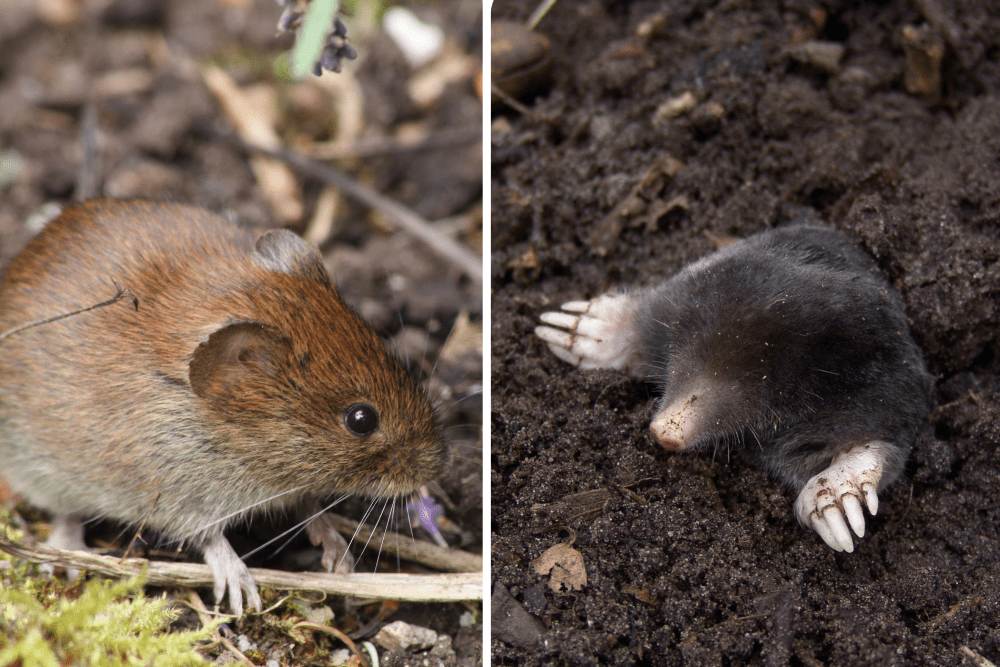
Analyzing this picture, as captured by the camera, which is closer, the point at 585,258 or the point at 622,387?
the point at 622,387

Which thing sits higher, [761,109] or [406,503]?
[761,109]

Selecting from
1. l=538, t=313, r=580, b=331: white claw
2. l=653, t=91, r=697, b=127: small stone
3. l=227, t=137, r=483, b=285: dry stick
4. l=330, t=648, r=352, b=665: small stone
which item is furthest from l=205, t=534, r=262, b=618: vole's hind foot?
l=653, t=91, r=697, b=127: small stone

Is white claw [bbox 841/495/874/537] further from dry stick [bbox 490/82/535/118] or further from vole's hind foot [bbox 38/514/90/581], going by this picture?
vole's hind foot [bbox 38/514/90/581]

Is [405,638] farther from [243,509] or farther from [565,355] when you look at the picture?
[565,355]

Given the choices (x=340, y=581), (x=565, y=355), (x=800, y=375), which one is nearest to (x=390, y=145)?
(x=565, y=355)

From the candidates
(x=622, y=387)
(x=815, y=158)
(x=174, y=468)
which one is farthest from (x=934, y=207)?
(x=174, y=468)

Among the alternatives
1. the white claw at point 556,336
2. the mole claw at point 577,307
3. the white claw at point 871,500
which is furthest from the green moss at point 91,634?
the white claw at point 871,500

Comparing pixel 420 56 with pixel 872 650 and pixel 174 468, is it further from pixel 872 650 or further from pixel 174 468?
pixel 872 650

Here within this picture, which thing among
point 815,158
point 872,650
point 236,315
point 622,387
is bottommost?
point 872,650
